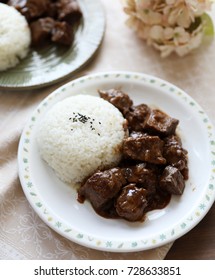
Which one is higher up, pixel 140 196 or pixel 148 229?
pixel 140 196

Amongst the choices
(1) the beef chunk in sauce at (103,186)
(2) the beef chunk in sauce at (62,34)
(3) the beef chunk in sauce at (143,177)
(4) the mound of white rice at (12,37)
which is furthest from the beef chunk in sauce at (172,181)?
(4) the mound of white rice at (12,37)

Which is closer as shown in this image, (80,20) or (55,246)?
(55,246)

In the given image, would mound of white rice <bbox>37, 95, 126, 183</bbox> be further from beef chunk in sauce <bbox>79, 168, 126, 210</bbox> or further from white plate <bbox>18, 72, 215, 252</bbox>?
beef chunk in sauce <bbox>79, 168, 126, 210</bbox>

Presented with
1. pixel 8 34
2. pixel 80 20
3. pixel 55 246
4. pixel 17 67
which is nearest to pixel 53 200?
pixel 55 246

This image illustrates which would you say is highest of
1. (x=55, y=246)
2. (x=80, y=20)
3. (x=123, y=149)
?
(x=80, y=20)

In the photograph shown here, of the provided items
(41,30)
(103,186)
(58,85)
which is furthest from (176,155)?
(41,30)

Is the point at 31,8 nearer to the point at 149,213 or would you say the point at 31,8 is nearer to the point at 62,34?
the point at 62,34

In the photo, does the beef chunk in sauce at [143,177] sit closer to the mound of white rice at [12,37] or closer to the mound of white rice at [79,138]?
the mound of white rice at [79,138]

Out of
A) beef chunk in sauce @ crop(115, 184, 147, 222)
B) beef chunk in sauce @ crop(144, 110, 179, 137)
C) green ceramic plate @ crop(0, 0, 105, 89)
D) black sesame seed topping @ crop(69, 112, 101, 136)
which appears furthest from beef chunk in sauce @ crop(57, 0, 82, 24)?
beef chunk in sauce @ crop(115, 184, 147, 222)
